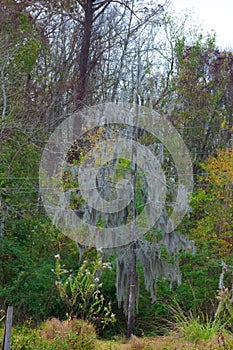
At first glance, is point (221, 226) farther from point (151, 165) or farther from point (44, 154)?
point (44, 154)

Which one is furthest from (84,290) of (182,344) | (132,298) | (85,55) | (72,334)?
(85,55)

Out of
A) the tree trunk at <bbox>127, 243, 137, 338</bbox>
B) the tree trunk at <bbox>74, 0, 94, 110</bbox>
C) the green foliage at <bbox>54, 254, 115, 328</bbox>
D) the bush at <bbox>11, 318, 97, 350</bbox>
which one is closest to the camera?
the bush at <bbox>11, 318, 97, 350</bbox>

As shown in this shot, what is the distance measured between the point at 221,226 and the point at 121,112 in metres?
3.79

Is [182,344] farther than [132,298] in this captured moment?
No

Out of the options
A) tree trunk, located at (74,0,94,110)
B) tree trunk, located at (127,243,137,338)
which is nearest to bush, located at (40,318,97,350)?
tree trunk, located at (127,243,137,338)

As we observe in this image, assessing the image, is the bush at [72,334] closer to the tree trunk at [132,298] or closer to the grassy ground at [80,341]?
the grassy ground at [80,341]

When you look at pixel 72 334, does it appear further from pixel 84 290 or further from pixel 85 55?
pixel 85 55

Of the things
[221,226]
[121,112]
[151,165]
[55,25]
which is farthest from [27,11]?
[221,226]

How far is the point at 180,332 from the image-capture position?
5.41 m

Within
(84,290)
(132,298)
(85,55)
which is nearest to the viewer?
(84,290)

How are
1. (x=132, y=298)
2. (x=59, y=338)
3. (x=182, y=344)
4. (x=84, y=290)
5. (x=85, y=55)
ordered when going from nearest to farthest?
(x=59, y=338) → (x=182, y=344) → (x=84, y=290) → (x=132, y=298) → (x=85, y=55)

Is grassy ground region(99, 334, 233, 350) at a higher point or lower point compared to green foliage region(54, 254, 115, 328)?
lower

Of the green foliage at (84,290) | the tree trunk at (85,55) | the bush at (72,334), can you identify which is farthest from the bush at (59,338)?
the tree trunk at (85,55)

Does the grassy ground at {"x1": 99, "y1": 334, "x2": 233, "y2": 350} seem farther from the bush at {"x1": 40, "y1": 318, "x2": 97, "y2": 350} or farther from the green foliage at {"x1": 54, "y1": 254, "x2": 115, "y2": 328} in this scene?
the green foliage at {"x1": 54, "y1": 254, "x2": 115, "y2": 328}
